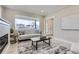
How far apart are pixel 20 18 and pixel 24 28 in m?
0.56

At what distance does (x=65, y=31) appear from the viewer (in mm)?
3668

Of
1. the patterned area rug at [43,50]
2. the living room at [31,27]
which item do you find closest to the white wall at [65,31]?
the living room at [31,27]

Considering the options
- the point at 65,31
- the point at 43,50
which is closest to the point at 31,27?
the point at 43,50

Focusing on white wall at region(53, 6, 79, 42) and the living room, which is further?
white wall at region(53, 6, 79, 42)

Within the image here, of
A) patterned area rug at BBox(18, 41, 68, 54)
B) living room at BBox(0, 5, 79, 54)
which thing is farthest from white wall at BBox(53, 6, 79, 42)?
patterned area rug at BBox(18, 41, 68, 54)

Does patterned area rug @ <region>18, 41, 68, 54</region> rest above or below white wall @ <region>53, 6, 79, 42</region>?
below

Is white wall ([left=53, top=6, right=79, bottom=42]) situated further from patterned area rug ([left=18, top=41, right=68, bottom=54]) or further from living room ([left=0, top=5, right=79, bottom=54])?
patterned area rug ([left=18, top=41, right=68, bottom=54])

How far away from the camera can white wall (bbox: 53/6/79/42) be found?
3.16 metres

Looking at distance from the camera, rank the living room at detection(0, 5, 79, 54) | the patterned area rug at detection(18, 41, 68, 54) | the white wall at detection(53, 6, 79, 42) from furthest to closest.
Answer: the white wall at detection(53, 6, 79, 42) → the living room at detection(0, 5, 79, 54) → the patterned area rug at detection(18, 41, 68, 54)

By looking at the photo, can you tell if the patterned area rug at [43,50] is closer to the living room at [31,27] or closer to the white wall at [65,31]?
the living room at [31,27]
